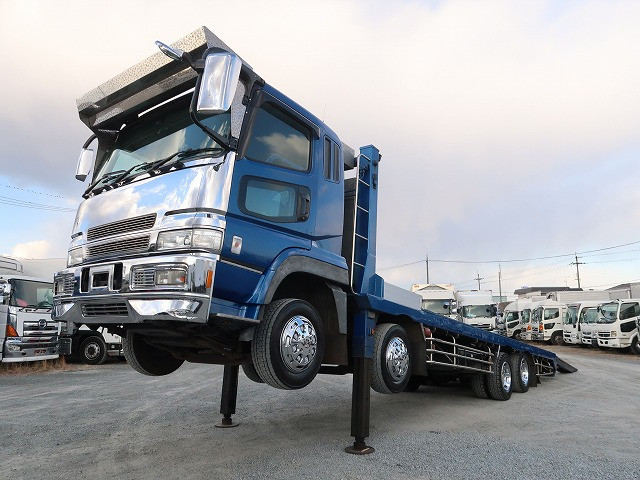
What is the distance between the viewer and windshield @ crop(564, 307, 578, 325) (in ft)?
84.8

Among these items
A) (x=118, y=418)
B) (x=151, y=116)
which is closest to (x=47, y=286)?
(x=118, y=418)

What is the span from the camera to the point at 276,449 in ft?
16.0

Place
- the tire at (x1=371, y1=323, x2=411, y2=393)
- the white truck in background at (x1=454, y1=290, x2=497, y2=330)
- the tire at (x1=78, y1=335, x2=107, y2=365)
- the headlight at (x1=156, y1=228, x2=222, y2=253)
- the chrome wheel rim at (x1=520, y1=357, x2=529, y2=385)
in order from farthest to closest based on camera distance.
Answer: the white truck in background at (x1=454, y1=290, x2=497, y2=330) → the tire at (x1=78, y1=335, x2=107, y2=365) → the chrome wheel rim at (x1=520, y1=357, x2=529, y2=385) → the tire at (x1=371, y1=323, x2=411, y2=393) → the headlight at (x1=156, y1=228, x2=222, y2=253)

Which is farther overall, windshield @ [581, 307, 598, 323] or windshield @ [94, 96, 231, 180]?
windshield @ [581, 307, 598, 323]

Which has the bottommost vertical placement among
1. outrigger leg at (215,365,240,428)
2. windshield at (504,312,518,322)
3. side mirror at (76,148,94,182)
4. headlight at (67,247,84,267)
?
outrigger leg at (215,365,240,428)

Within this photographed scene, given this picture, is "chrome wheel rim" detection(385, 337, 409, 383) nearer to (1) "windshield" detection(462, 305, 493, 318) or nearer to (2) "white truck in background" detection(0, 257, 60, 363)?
(2) "white truck in background" detection(0, 257, 60, 363)

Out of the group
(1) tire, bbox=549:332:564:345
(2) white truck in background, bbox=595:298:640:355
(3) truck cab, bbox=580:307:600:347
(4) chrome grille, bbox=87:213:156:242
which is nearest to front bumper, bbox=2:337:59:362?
(4) chrome grille, bbox=87:213:156:242

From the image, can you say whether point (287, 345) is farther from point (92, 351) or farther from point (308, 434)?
point (92, 351)

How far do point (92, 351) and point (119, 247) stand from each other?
39.0 feet

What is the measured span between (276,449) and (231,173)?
2.88 m

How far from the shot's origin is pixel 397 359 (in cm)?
532

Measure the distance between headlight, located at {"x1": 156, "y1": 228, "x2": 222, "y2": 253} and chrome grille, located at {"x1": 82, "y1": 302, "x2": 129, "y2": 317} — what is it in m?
0.58

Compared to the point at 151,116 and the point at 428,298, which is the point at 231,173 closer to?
the point at 151,116

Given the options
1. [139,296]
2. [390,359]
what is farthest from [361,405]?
[139,296]
